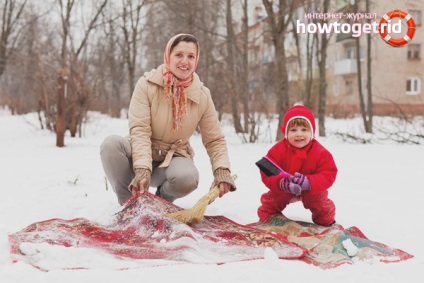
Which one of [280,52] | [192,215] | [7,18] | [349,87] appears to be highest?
[7,18]

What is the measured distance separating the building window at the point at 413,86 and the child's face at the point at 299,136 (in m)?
22.9

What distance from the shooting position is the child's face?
9.71 feet

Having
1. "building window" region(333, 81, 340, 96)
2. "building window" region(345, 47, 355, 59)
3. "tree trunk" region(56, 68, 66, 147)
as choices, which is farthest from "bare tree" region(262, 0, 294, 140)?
"building window" region(333, 81, 340, 96)

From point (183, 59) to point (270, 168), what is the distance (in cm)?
87

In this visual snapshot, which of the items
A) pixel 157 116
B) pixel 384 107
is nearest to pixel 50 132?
pixel 157 116

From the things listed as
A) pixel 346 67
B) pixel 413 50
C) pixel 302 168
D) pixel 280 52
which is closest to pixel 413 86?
pixel 413 50

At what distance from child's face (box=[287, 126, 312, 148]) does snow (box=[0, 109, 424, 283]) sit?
60 centimetres

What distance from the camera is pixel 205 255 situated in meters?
2.23

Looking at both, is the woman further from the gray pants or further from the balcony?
the balcony

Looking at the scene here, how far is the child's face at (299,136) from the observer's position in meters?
2.96

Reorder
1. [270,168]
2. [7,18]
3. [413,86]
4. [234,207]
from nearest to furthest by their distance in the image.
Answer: [270,168]
[234,207]
[7,18]
[413,86]

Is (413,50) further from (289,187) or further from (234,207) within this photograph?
(289,187)

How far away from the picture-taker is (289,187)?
2.82 meters

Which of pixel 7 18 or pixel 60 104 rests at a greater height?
pixel 7 18
